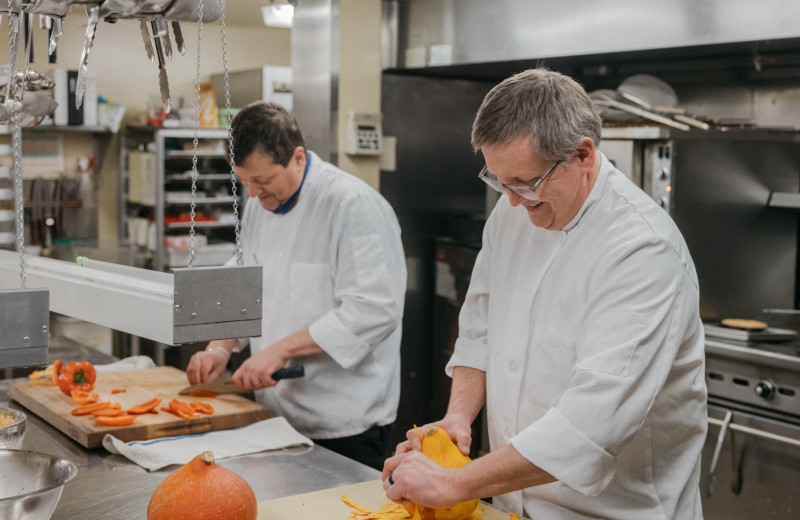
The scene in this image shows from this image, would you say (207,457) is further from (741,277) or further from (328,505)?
(741,277)

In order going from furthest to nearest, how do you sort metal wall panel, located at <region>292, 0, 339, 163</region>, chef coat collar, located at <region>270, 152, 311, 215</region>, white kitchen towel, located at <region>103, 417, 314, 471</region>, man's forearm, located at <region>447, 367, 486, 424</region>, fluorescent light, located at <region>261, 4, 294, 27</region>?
fluorescent light, located at <region>261, 4, 294, 27</region>, metal wall panel, located at <region>292, 0, 339, 163</region>, chef coat collar, located at <region>270, 152, 311, 215</region>, white kitchen towel, located at <region>103, 417, 314, 471</region>, man's forearm, located at <region>447, 367, 486, 424</region>

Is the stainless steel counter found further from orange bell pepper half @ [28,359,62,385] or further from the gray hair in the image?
the gray hair

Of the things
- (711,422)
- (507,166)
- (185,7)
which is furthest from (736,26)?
(185,7)

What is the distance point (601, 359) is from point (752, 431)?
157 centimetres

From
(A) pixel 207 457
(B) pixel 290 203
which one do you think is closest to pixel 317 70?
(B) pixel 290 203

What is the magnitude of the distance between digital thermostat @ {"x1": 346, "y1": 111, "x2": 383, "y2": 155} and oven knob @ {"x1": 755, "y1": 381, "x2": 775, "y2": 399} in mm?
1890

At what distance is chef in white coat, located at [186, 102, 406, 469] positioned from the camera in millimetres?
2471

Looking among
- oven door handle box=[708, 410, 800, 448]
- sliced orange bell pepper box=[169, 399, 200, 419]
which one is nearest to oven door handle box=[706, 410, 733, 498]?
oven door handle box=[708, 410, 800, 448]

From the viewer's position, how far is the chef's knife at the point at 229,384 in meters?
2.44

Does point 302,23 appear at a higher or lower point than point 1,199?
higher

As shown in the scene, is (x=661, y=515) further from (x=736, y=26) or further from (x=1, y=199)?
(x=1, y=199)

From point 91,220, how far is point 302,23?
360 centimetres

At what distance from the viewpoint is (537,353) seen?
1.75 metres

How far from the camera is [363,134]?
12.7 feet
